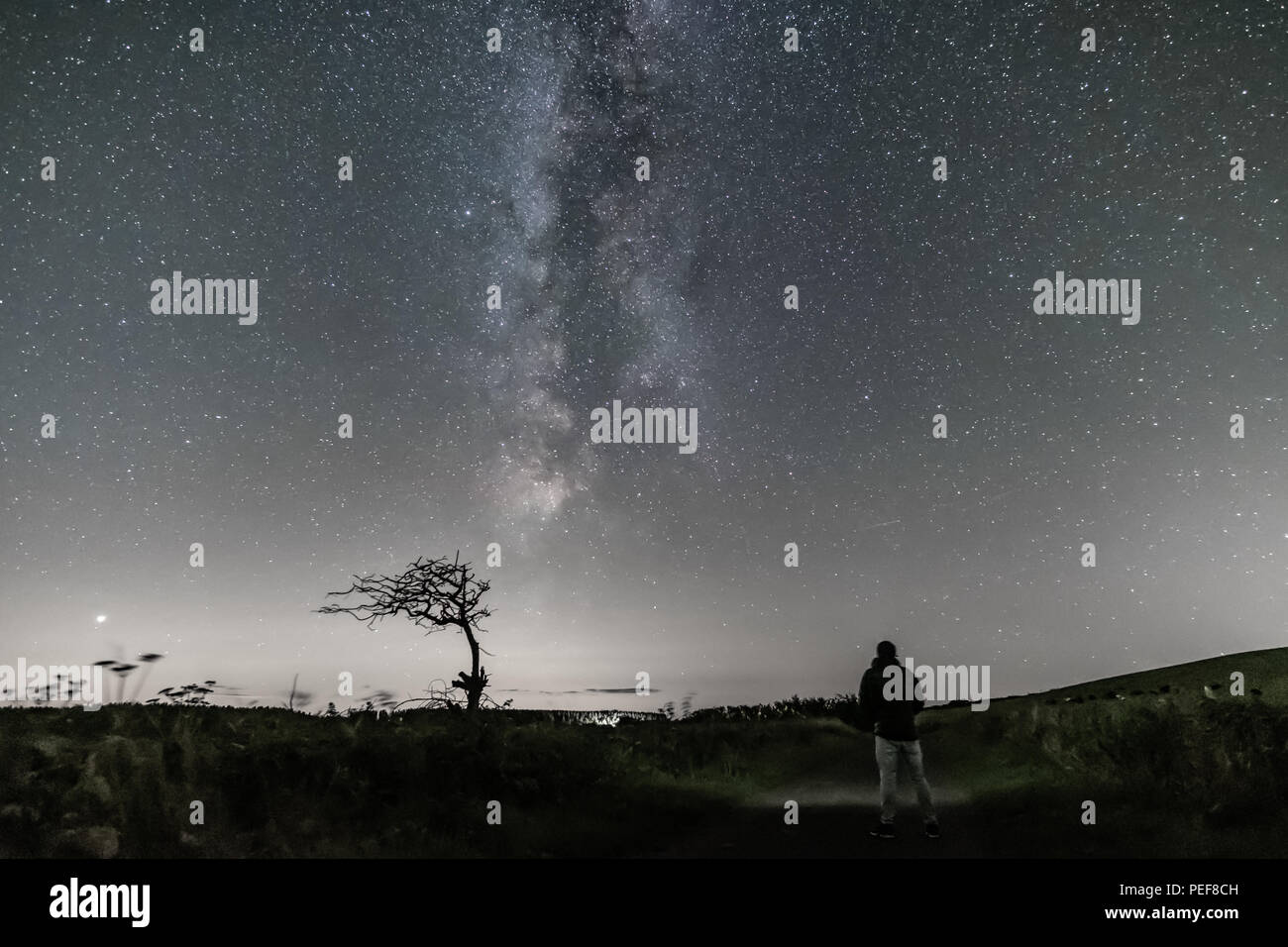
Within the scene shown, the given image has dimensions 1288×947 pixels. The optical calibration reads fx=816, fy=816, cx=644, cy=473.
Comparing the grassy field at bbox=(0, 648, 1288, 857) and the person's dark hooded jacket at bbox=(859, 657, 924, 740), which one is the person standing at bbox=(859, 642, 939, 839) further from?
the grassy field at bbox=(0, 648, 1288, 857)

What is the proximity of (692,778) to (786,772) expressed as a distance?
259 centimetres

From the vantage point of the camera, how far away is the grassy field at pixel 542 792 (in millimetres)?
Answer: 8930

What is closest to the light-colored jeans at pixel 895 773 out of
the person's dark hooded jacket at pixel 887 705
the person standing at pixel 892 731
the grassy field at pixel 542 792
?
the person standing at pixel 892 731

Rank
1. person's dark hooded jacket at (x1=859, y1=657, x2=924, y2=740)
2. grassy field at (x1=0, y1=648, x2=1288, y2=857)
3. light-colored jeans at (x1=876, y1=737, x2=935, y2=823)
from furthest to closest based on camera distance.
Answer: person's dark hooded jacket at (x1=859, y1=657, x2=924, y2=740), light-colored jeans at (x1=876, y1=737, x2=935, y2=823), grassy field at (x1=0, y1=648, x2=1288, y2=857)

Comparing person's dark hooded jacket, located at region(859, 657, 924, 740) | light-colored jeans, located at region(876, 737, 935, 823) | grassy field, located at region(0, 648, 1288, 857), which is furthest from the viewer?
person's dark hooded jacket, located at region(859, 657, 924, 740)

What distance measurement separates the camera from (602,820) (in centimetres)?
1082

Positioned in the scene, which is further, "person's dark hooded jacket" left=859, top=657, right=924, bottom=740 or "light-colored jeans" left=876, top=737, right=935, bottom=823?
"person's dark hooded jacket" left=859, top=657, right=924, bottom=740

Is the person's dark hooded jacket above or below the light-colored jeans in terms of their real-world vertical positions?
above

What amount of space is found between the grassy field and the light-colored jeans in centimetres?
35

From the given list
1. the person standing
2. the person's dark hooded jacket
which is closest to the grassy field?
the person standing

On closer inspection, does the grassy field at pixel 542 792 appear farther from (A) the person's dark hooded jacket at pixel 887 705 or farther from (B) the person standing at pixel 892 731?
(A) the person's dark hooded jacket at pixel 887 705

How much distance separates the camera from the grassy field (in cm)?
893

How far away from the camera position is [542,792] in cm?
1124
